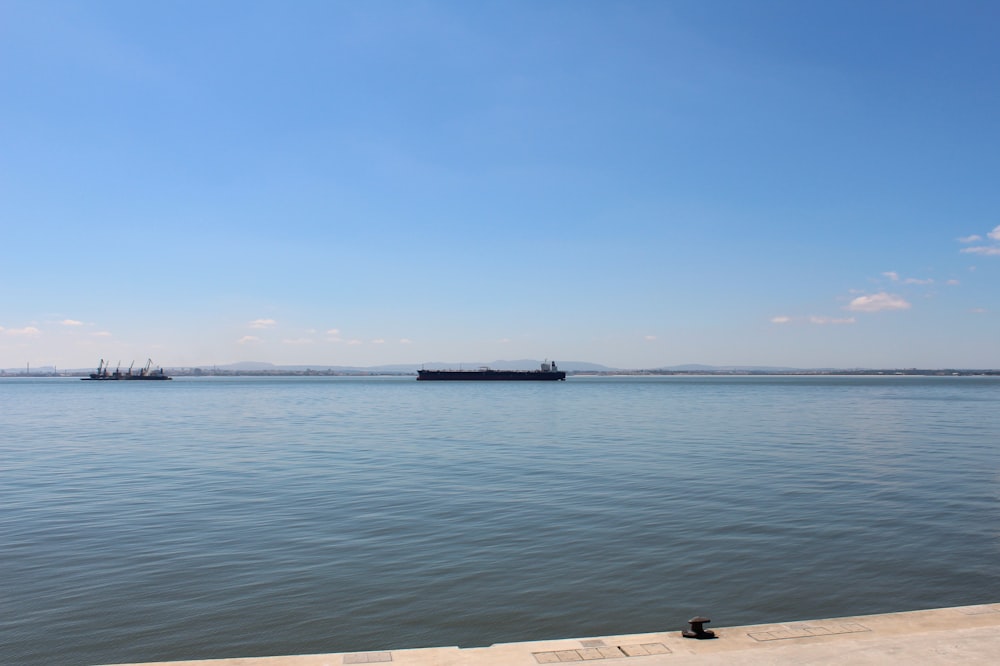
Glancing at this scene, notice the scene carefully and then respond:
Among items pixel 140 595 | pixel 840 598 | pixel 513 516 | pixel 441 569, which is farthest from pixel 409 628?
pixel 513 516

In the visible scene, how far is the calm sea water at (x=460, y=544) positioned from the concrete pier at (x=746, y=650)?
1978mm

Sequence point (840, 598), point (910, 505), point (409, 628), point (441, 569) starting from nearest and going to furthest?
point (409, 628), point (840, 598), point (441, 569), point (910, 505)

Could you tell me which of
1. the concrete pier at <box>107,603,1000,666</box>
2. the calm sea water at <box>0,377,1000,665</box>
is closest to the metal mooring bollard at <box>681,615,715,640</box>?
the concrete pier at <box>107,603,1000,666</box>

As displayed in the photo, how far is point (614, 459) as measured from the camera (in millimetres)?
30141

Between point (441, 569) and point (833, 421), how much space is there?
160 feet

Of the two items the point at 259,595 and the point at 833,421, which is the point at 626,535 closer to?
the point at 259,595

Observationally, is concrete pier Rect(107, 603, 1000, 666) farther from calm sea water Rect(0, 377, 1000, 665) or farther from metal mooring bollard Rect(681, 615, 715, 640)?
calm sea water Rect(0, 377, 1000, 665)

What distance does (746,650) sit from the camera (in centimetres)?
749

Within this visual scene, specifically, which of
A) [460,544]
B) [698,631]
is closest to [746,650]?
[698,631]

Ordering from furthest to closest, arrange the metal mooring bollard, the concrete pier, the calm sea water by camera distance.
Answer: the calm sea water → the metal mooring bollard → the concrete pier

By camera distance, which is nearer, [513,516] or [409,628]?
[409,628]

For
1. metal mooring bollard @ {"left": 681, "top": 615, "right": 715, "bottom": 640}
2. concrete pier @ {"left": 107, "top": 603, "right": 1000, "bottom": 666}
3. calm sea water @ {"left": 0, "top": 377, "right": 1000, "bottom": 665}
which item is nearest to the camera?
concrete pier @ {"left": 107, "top": 603, "right": 1000, "bottom": 666}

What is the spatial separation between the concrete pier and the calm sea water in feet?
6.49

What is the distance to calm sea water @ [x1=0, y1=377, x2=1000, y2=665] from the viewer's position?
10.4 meters
